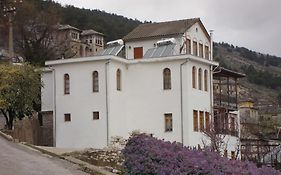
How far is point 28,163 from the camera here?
76.0ft

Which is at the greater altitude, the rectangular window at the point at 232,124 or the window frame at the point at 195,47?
the window frame at the point at 195,47

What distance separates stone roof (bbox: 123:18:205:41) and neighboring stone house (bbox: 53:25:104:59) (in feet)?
45.0

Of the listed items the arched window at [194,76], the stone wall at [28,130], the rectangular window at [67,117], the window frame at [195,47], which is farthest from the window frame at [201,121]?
the stone wall at [28,130]

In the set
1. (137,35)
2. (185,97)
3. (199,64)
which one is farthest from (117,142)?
(137,35)

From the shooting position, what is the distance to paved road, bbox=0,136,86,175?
21344 millimetres

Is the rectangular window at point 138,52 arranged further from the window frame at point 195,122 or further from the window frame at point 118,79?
the window frame at point 195,122

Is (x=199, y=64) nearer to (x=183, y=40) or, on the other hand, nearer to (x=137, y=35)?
(x=183, y=40)

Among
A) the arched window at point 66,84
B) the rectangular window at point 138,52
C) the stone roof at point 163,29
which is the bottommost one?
the arched window at point 66,84

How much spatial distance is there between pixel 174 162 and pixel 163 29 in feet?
115

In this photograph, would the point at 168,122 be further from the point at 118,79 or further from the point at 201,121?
the point at 118,79

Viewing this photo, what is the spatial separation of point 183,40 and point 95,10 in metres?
58.6

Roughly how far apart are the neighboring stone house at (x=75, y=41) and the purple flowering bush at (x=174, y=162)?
1804 inches

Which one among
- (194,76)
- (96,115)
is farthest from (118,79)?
(194,76)

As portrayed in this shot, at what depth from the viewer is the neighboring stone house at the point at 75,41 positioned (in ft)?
211
